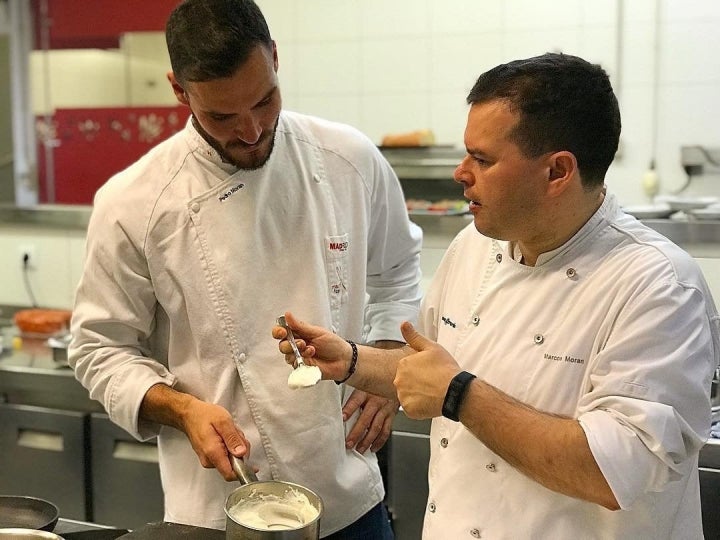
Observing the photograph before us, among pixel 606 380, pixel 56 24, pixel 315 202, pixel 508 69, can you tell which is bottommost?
pixel 606 380

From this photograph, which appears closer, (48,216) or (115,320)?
(115,320)

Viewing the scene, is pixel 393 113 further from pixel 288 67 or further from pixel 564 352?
pixel 564 352

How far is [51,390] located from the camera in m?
2.70

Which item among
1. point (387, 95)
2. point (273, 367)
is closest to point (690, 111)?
point (387, 95)

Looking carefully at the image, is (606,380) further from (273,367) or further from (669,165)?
(669,165)

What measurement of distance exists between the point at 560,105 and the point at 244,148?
558 millimetres

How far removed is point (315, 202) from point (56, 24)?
2.52 m

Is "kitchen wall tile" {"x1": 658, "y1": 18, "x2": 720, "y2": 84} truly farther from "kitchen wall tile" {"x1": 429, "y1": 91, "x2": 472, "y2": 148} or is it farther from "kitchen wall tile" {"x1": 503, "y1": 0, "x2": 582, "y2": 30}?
"kitchen wall tile" {"x1": 429, "y1": 91, "x2": 472, "y2": 148}

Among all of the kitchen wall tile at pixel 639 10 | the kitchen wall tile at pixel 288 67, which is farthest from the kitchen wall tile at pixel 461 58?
the kitchen wall tile at pixel 288 67

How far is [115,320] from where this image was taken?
→ 5.04 ft

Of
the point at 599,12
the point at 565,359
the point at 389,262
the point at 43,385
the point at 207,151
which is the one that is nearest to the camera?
the point at 565,359

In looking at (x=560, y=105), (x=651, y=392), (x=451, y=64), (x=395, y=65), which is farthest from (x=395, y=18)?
(x=651, y=392)

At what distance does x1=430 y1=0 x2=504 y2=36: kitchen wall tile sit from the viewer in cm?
304

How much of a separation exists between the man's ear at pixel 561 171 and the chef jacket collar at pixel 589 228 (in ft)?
0.24
